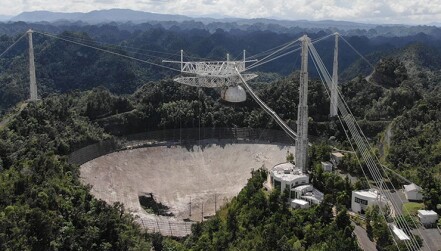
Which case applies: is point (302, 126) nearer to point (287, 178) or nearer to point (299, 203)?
point (287, 178)

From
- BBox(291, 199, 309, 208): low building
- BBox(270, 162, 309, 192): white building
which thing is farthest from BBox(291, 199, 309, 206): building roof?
BBox(270, 162, 309, 192): white building

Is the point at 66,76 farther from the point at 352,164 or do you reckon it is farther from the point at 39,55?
the point at 352,164

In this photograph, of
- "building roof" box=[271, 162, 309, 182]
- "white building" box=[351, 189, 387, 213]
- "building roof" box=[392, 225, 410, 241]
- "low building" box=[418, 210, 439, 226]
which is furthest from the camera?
"building roof" box=[271, 162, 309, 182]

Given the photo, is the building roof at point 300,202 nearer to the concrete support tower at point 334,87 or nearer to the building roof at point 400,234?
the building roof at point 400,234

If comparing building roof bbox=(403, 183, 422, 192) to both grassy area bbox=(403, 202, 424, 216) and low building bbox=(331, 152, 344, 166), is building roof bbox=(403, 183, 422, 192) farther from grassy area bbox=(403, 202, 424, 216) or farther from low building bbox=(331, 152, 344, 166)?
low building bbox=(331, 152, 344, 166)

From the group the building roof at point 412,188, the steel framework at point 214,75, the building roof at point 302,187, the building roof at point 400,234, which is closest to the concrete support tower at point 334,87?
the steel framework at point 214,75
